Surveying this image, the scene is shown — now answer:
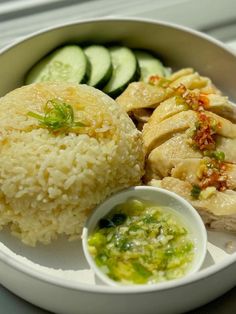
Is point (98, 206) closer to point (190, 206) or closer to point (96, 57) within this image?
point (190, 206)

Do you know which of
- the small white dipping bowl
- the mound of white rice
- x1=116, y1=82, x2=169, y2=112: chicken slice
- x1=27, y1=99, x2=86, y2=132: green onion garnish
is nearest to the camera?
the small white dipping bowl

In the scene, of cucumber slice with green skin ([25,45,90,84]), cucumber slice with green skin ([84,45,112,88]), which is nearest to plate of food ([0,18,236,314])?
cucumber slice with green skin ([84,45,112,88])

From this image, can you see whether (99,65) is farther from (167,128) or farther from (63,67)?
(167,128)

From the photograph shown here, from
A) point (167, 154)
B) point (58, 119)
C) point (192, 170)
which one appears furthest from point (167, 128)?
point (58, 119)

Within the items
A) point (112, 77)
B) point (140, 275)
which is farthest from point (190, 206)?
point (112, 77)

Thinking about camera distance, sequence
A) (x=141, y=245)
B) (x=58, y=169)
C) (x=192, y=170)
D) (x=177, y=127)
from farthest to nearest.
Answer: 1. (x=177, y=127)
2. (x=192, y=170)
3. (x=58, y=169)
4. (x=141, y=245)

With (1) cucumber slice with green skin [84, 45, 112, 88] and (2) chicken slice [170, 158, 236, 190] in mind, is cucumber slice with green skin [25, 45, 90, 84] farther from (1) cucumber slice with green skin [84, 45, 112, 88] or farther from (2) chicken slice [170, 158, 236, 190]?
(2) chicken slice [170, 158, 236, 190]
